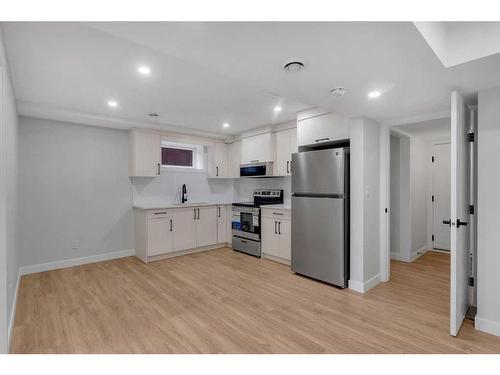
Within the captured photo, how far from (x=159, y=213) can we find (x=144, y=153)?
1.07 meters

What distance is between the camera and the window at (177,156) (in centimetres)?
498

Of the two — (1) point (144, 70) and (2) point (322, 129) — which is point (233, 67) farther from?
(2) point (322, 129)

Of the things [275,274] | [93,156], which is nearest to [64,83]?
[93,156]

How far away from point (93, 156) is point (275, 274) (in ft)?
11.4

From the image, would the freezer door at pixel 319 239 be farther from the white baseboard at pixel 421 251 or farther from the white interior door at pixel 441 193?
the white interior door at pixel 441 193

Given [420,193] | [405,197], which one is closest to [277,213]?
[405,197]

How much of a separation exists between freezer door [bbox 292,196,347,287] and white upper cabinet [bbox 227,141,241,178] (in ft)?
6.54

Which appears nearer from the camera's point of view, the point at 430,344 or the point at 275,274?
the point at 430,344

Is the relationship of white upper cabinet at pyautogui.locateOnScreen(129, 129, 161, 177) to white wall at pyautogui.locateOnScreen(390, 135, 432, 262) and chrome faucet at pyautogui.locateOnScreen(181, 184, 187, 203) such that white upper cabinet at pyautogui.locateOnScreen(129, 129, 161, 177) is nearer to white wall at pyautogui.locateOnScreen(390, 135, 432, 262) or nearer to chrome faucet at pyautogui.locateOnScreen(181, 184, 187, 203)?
chrome faucet at pyautogui.locateOnScreen(181, 184, 187, 203)

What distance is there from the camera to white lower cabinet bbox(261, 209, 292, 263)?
155 inches

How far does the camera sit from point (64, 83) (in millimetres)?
2607

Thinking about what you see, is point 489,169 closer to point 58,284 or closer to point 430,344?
point 430,344

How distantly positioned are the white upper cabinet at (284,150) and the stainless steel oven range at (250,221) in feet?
1.91

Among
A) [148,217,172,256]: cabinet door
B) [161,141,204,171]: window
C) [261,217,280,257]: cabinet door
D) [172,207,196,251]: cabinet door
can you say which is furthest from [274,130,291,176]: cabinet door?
[148,217,172,256]: cabinet door
